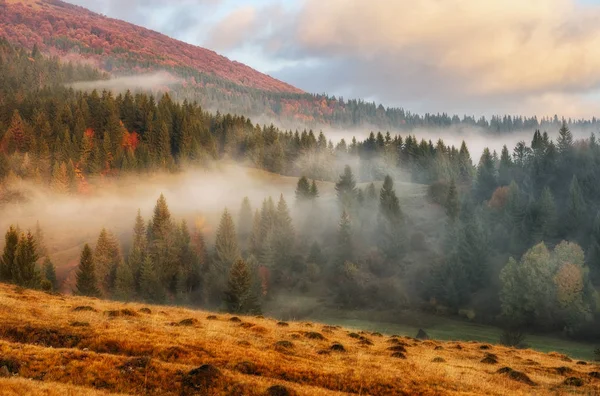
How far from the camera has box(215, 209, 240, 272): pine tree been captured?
125 m

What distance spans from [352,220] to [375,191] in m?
26.6

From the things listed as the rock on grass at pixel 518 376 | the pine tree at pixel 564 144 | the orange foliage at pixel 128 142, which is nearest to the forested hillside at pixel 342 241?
the pine tree at pixel 564 144

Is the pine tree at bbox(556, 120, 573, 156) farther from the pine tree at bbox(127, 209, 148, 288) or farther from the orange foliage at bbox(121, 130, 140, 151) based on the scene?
the orange foliage at bbox(121, 130, 140, 151)

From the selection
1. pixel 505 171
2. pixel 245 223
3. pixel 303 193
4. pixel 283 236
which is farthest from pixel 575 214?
pixel 245 223

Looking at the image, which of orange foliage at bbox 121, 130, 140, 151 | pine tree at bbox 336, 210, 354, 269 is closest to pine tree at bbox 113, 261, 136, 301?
pine tree at bbox 336, 210, 354, 269

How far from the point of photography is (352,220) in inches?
6058

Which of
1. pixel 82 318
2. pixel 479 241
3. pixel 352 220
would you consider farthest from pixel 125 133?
pixel 82 318

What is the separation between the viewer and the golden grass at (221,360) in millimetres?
20703

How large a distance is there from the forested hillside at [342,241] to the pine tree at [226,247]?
366mm

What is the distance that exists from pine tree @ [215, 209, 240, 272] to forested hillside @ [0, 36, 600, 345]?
0.37 meters

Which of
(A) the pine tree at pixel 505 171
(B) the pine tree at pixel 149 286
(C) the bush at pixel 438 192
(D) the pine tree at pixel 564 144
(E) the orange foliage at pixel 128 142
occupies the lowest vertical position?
(B) the pine tree at pixel 149 286

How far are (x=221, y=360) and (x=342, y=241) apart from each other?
11870cm

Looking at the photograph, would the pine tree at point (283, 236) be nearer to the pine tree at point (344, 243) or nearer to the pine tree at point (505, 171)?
the pine tree at point (344, 243)

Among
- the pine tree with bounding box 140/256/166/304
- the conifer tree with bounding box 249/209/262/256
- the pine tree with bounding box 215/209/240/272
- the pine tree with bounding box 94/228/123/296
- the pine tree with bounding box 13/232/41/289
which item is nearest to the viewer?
the pine tree with bounding box 13/232/41/289
